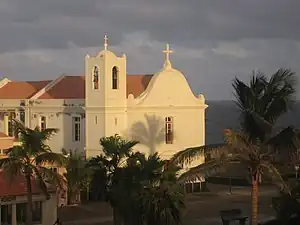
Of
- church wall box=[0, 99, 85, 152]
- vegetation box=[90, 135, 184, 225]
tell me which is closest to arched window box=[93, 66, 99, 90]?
church wall box=[0, 99, 85, 152]

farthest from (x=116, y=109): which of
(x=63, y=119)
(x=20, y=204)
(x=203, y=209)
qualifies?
(x=20, y=204)

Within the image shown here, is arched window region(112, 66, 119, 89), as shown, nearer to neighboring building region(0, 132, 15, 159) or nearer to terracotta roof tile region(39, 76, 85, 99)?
terracotta roof tile region(39, 76, 85, 99)

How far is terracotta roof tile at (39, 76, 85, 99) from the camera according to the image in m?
41.4

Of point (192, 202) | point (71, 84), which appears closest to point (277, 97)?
point (192, 202)

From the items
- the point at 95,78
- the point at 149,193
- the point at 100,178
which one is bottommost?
the point at 149,193

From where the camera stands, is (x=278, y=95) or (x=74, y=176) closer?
(x=278, y=95)

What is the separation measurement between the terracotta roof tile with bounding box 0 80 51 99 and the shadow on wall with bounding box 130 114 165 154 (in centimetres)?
845

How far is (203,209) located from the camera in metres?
31.0

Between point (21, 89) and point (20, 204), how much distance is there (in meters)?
20.8

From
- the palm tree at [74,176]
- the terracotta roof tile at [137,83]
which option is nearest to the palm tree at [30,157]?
the palm tree at [74,176]

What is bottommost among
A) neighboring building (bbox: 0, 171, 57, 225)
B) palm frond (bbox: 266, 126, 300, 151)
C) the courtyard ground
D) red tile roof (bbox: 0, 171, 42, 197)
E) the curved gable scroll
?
the courtyard ground

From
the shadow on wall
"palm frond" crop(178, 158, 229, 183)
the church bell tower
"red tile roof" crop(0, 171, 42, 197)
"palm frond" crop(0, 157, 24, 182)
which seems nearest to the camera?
"palm frond" crop(178, 158, 229, 183)

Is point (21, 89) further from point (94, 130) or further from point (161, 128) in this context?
point (161, 128)

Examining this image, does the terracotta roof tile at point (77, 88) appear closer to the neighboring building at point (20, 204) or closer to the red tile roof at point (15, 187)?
the neighboring building at point (20, 204)
